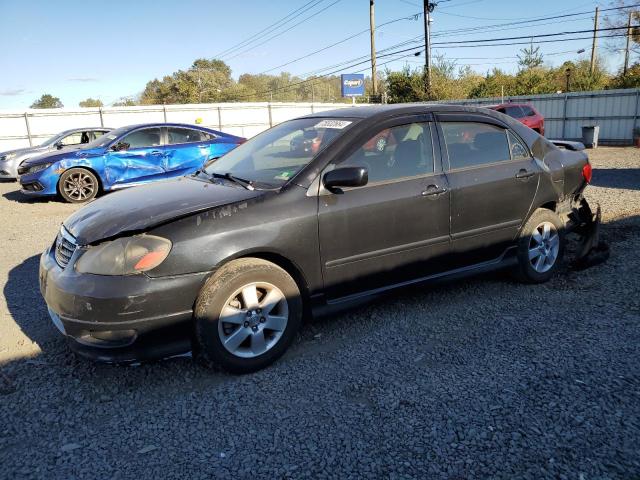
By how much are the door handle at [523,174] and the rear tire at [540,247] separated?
37 centimetres

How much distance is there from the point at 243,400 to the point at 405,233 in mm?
1724

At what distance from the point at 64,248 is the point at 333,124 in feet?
7.22

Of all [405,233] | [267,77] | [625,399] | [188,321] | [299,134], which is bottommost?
[625,399]

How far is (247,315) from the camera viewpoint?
320cm

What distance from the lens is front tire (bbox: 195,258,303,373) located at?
3057mm

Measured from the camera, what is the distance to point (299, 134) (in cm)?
414

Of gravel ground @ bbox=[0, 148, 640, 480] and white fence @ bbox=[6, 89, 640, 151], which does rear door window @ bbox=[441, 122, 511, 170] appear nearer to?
gravel ground @ bbox=[0, 148, 640, 480]

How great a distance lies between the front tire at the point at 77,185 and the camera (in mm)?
9789

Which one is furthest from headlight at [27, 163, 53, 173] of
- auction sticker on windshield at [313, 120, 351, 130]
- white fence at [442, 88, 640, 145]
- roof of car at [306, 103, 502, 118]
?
white fence at [442, 88, 640, 145]

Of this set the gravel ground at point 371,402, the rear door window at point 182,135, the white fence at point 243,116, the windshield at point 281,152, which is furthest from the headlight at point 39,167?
the white fence at point 243,116

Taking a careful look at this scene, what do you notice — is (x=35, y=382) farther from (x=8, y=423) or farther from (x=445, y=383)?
(x=445, y=383)

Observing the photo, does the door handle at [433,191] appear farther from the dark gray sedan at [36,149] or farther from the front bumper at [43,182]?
the dark gray sedan at [36,149]

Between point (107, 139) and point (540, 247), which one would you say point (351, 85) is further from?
point (540, 247)

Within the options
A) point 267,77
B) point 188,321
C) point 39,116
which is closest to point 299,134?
point 188,321
